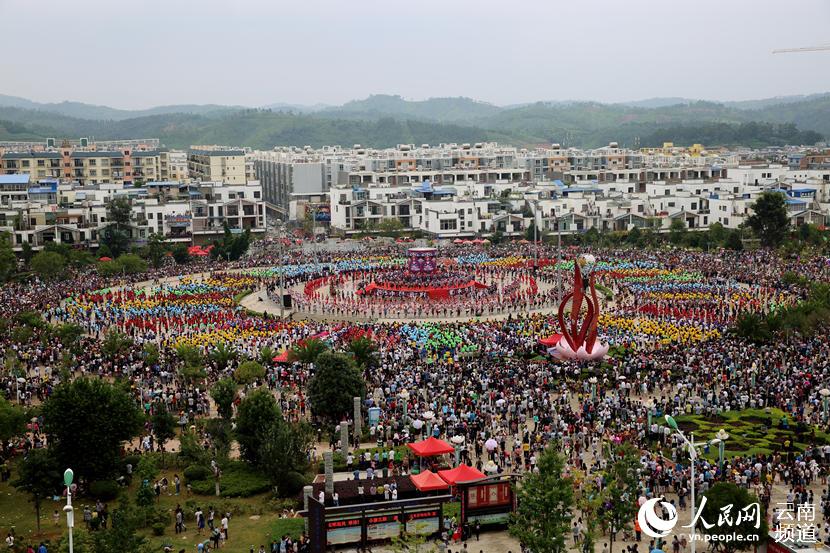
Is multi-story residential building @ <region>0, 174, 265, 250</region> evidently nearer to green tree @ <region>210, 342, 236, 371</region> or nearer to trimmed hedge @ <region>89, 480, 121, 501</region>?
green tree @ <region>210, 342, 236, 371</region>

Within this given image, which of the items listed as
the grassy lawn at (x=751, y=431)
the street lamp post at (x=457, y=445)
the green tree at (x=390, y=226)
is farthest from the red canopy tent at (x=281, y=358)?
the green tree at (x=390, y=226)

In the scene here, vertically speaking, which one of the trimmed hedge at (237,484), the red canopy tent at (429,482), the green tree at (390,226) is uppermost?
the green tree at (390,226)

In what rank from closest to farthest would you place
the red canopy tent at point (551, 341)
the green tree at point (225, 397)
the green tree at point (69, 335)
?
the green tree at point (225, 397) → the red canopy tent at point (551, 341) → the green tree at point (69, 335)

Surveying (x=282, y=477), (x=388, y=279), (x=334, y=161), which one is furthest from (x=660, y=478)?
(x=334, y=161)

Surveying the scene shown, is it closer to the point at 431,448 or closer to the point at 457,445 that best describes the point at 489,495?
the point at 457,445

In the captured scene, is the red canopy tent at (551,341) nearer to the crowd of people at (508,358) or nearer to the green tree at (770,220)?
the crowd of people at (508,358)

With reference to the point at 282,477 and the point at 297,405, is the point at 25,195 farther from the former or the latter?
the point at 282,477

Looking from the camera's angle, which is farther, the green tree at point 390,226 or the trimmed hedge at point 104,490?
the green tree at point 390,226

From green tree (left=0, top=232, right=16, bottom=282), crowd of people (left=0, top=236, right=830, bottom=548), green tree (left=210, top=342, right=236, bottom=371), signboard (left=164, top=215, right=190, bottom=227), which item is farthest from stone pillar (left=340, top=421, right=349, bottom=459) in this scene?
signboard (left=164, top=215, right=190, bottom=227)
